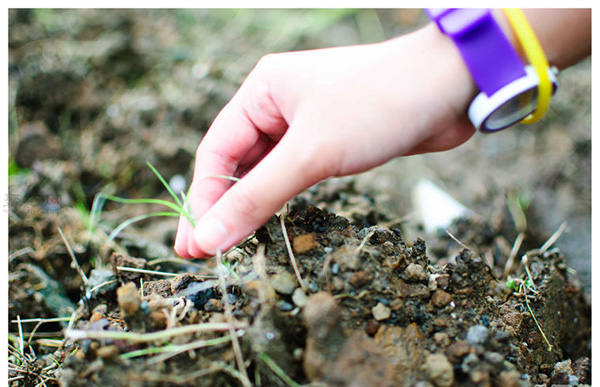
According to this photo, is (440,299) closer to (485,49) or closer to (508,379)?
(508,379)

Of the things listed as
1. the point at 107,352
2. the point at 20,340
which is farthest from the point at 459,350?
the point at 20,340

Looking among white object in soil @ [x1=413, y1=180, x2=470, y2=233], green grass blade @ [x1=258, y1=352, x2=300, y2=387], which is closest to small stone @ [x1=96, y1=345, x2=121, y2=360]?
green grass blade @ [x1=258, y1=352, x2=300, y2=387]

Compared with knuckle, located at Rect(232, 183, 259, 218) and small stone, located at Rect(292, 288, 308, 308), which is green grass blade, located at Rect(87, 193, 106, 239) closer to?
knuckle, located at Rect(232, 183, 259, 218)

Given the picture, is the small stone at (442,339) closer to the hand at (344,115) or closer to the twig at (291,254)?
the twig at (291,254)

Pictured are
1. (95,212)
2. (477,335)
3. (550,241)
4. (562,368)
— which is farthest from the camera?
(95,212)

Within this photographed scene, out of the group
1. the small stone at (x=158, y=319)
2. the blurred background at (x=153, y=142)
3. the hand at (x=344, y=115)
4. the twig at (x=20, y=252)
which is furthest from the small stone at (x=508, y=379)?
the twig at (x=20, y=252)

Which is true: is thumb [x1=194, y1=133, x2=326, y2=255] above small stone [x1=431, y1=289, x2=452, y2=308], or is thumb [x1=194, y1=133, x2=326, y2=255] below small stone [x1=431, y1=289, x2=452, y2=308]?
above
